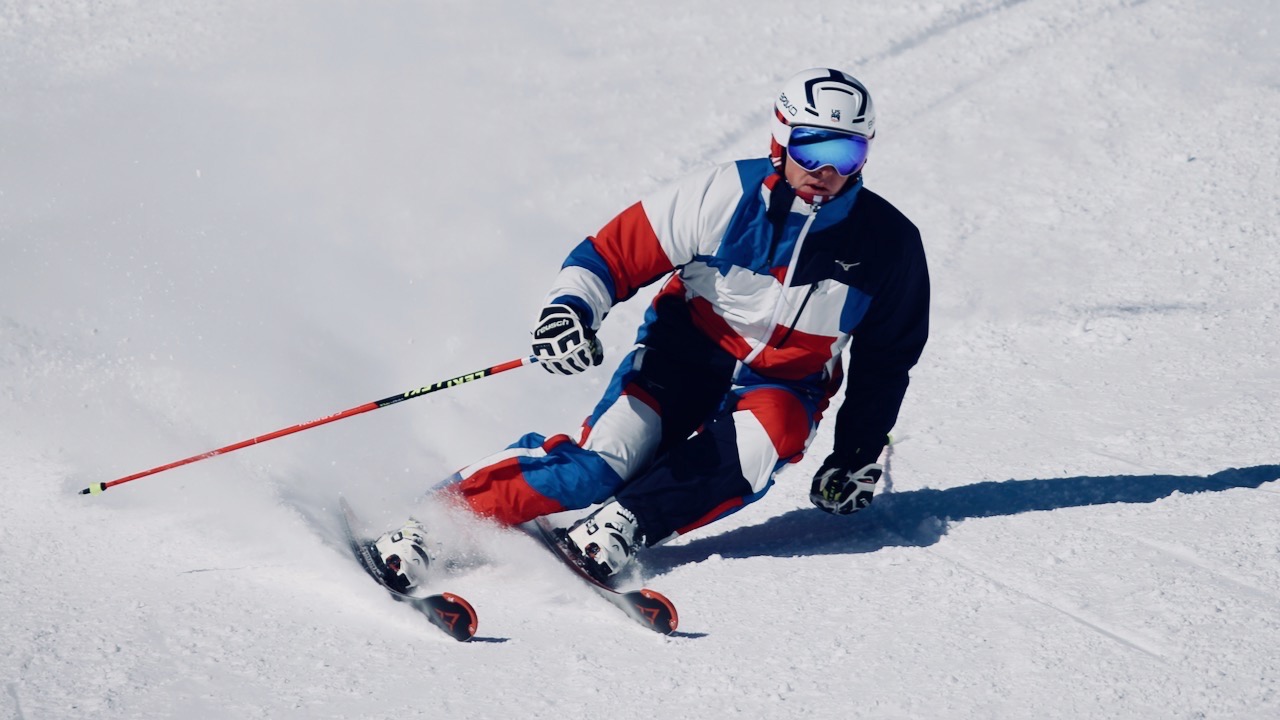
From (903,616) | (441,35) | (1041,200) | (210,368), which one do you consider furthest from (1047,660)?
(441,35)

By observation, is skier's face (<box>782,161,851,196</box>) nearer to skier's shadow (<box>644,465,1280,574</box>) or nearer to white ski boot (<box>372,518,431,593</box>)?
skier's shadow (<box>644,465,1280,574</box>)

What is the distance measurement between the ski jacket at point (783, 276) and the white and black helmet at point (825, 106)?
7.0 inches

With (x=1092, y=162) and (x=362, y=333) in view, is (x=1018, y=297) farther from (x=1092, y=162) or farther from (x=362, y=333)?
(x=362, y=333)

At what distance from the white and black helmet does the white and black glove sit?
33.0 inches

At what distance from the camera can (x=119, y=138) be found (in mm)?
7391

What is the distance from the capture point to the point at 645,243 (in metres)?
4.09

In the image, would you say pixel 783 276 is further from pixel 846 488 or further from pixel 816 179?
pixel 846 488

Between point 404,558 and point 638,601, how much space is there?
0.71 metres

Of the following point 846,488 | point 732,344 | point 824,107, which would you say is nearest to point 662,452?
point 732,344

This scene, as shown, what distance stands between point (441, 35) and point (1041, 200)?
421 cm

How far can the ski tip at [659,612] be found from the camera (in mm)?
3617

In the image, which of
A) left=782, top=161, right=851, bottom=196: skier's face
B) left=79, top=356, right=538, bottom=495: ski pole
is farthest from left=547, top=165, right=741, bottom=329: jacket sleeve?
left=79, top=356, right=538, bottom=495: ski pole

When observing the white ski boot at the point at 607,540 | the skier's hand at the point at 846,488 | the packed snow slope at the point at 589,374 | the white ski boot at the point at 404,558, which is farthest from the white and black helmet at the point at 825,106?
the white ski boot at the point at 404,558

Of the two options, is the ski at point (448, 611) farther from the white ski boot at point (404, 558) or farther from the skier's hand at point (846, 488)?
the skier's hand at point (846, 488)
